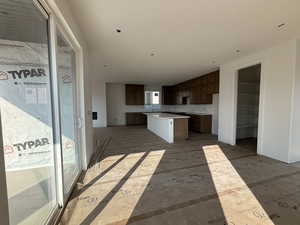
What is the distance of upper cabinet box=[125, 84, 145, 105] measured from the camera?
9.00 metres

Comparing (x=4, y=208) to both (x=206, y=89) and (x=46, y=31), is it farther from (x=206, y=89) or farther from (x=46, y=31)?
(x=206, y=89)

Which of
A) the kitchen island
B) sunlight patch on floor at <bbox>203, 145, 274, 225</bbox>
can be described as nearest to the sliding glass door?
sunlight patch on floor at <bbox>203, 145, 274, 225</bbox>

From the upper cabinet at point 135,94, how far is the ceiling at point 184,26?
5.03 metres

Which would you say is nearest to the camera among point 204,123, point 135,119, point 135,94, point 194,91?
point 204,123

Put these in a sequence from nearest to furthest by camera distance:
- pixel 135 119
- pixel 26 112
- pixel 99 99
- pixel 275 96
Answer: pixel 26 112 < pixel 275 96 < pixel 99 99 < pixel 135 119

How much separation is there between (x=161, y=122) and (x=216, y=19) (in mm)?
3888

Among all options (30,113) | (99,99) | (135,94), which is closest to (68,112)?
(30,113)

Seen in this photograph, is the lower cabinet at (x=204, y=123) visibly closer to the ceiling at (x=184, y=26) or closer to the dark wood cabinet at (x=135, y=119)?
the ceiling at (x=184, y=26)

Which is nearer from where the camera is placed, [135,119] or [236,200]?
[236,200]

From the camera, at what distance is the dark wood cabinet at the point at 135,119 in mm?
9133

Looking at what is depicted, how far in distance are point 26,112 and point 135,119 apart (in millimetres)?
7834

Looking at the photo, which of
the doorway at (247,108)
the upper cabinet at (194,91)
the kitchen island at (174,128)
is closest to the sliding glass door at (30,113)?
the kitchen island at (174,128)

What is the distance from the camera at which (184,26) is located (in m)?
2.48

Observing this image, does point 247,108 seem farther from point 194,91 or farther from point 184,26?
point 184,26
